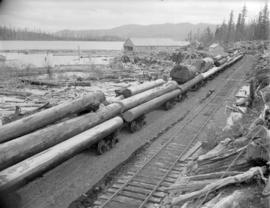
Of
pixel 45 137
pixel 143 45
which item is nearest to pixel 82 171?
pixel 45 137

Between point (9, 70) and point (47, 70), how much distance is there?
4546 millimetres

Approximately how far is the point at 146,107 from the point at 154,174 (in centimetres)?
A: 534

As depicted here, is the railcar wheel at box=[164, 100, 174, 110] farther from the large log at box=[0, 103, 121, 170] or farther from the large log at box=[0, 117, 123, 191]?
the large log at box=[0, 117, 123, 191]

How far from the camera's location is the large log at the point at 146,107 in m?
12.9

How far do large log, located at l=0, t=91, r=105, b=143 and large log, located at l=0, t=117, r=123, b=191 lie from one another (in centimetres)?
96

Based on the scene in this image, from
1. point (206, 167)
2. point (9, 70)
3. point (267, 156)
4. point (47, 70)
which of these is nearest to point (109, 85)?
point (47, 70)

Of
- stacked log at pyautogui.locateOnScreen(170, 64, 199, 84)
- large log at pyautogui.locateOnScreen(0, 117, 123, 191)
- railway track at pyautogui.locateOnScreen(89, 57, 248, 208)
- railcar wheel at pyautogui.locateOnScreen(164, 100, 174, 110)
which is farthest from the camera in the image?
stacked log at pyautogui.locateOnScreen(170, 64, 199, 84)

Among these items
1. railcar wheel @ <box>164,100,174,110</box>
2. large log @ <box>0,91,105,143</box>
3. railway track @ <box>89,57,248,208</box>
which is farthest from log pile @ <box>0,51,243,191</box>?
railcar wheel @ <box>164,100,174,110</box>

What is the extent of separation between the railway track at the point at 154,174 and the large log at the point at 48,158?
164 cm

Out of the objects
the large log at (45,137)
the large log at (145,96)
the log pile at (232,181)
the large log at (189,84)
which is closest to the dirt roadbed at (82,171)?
the large log at (45,137)

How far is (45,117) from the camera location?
374 inches

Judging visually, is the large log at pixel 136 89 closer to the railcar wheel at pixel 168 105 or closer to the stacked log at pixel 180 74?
the railcar wheel at pixel 168 105

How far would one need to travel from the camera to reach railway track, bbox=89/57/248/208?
7.98 m

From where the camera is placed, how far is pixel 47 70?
119 feet
